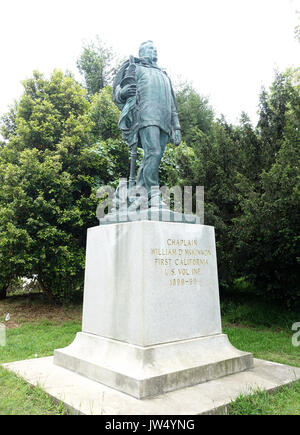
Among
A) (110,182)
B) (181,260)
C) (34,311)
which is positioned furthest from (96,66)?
(181,260)

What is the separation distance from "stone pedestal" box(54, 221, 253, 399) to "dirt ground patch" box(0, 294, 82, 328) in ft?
16.5

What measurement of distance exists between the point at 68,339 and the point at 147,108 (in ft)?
16.7

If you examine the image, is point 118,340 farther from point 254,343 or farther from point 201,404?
point 254,343

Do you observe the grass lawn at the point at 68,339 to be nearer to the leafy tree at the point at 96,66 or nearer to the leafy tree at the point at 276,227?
the leafy tree at the point at 276,227

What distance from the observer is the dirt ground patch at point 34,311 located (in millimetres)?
9479

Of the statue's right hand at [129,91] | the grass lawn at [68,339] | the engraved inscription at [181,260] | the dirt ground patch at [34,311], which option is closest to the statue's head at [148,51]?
the statue's right hand at [129,91]

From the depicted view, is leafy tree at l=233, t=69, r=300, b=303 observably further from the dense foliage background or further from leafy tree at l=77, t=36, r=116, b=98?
leafy tree at l=77, t=36, r=116, b=98

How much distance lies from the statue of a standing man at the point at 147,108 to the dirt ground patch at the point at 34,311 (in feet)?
19.9

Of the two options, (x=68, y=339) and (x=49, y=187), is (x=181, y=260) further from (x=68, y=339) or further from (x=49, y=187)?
(x=49, y=187)

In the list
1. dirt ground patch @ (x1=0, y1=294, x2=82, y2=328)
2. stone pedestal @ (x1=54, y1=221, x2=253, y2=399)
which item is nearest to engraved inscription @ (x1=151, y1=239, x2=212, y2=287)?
stone pedestal @ (x1=54, y1=221, x2=253, y2=399)

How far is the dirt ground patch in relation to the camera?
9479 millimetres

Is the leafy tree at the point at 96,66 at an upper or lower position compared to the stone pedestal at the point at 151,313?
upper

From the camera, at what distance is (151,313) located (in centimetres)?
395

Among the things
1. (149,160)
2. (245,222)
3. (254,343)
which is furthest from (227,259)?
(149,160)
